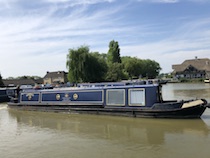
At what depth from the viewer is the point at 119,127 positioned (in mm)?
12898

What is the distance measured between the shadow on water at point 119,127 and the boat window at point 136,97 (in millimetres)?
898

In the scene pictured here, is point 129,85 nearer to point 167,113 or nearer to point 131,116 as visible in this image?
point 131,116

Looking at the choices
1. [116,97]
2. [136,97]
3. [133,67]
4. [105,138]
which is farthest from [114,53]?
[105,138]

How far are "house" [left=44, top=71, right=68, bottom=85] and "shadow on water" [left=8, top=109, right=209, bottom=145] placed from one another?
6455cm

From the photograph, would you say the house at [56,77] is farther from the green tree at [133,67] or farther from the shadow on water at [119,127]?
the shadow on water at [119,127]

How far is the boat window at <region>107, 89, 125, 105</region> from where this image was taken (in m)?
15.3

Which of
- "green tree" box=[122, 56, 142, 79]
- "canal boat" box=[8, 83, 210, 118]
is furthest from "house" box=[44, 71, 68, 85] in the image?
"canal boat" box=[8, 83, 210, 118]

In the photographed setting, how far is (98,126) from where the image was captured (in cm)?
1336

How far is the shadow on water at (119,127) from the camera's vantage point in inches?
434

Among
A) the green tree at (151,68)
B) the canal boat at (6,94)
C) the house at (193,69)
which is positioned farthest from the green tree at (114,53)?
the canal boat at (6,94)

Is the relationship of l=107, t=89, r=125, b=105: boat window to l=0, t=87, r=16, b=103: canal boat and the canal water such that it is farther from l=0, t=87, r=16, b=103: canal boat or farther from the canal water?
l=0, t=87, r=16, b=103: canal boat

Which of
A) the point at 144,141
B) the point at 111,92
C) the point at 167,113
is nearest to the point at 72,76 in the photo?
the point at 111,92

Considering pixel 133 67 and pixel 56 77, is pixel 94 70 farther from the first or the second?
pixel 56 77

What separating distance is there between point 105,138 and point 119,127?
2.04m
